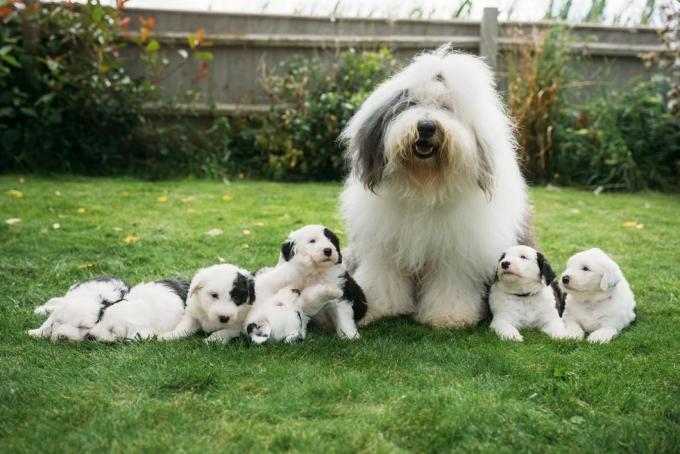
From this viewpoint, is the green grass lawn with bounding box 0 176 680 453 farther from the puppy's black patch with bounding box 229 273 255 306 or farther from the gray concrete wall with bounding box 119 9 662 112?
the gray concrete wall with bounding box 119 9 662 112

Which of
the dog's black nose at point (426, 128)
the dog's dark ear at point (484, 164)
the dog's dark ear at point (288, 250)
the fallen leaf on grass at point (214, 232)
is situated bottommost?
the fallen leaf on grass at point (214, 232)

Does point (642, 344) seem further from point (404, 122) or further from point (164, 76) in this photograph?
point (164, 76)

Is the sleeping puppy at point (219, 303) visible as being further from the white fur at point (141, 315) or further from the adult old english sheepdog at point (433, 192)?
the adult old english sheepdog at point (433, 192)

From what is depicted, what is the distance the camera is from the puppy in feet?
11.6

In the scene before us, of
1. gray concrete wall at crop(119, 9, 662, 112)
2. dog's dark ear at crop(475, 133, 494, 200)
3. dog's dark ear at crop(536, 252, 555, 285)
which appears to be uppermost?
gray concrete wall at crop(119, 9, 662, 112)

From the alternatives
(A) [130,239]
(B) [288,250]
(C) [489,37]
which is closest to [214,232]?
(A) [130,239]

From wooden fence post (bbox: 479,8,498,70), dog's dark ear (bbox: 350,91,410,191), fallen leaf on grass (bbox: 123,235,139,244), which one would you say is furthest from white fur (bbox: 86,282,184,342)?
wooden fence post (bbox: 479,8,498,70)

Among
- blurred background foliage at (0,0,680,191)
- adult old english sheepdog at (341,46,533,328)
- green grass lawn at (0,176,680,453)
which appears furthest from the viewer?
blurred background foliage at (0,0,680,191)

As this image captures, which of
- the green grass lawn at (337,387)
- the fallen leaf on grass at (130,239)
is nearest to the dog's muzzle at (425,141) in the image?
the green grass lawn at (337,387)

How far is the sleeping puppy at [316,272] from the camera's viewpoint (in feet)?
12.1

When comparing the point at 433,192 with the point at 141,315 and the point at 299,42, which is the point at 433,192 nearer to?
the point at 141,315

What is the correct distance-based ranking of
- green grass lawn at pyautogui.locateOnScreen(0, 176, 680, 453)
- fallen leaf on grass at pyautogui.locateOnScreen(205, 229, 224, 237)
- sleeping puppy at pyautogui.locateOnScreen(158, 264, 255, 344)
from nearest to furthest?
green grass lawn at pyautogui.locateOnScreen(0, 176, 680, 453) → sleeping puppy at pyautogui.locateOnScreen(158, 264, 255, 344) → fallen leaf on grass at pyautogui.locateOnScreen(205, 229, 224, 237)

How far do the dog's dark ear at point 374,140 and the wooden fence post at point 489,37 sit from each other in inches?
250

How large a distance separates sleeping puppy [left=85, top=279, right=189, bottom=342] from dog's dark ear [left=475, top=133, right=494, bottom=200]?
1.78 meters
